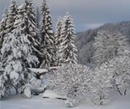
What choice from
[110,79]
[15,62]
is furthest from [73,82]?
[15,62]

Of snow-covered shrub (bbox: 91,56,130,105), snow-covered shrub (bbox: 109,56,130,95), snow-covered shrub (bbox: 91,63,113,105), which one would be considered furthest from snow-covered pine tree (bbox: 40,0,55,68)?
snow-covered shrub (bbox: 91,63,113,105)

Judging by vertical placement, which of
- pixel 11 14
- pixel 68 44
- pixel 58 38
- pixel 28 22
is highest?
pixel 11 14

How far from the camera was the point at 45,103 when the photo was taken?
28406mm

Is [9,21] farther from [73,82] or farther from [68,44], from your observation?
[73,82]

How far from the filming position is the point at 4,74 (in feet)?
94.4

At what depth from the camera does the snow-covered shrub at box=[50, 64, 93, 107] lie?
95.2 feet

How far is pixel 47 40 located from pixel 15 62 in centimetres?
1501

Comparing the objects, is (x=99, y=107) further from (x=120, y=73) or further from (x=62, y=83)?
(x=120, y=73)

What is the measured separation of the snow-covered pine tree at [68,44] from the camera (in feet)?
142

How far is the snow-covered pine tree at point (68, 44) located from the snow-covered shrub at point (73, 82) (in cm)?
1241

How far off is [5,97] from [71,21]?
18333 millimetres

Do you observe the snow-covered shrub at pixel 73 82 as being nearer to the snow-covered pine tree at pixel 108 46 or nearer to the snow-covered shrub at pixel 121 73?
the snow-covered shrub at pixel 121 73

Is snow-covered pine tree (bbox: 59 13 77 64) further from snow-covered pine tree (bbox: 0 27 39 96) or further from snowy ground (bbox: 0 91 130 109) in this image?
snowy ground (bbox: 0 91 130 109)

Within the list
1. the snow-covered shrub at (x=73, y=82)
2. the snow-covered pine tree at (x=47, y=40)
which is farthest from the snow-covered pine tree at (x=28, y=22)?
the snow-covered shrub at (x=73, y=82)
